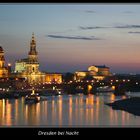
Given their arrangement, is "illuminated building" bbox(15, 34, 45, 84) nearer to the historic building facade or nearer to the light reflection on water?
the historic building facade

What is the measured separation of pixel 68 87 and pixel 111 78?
2929 mm

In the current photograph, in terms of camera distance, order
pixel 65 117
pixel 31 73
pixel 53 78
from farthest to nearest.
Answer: pixel 53 78 → pixel 31 73 → pixel 65 117

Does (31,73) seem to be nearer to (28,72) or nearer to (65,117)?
(28,72)

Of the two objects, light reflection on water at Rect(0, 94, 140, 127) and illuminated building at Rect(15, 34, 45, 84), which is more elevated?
illuminated building at Rect(15, 34, 45, 84)

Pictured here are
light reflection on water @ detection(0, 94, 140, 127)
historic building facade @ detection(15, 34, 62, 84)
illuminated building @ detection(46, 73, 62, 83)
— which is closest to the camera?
light reflection on water @ detection(0, 94, 140, 127)

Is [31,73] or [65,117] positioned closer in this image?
[65,117]

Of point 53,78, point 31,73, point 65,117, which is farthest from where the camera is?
point 53,78

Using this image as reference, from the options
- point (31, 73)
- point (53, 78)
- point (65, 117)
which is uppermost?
point (31, 73)

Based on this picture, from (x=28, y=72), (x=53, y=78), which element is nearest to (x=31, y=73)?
(x=28, y=72)

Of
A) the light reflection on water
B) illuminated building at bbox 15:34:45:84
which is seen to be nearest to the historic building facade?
illuminated building at bbox 15:34:45:84
